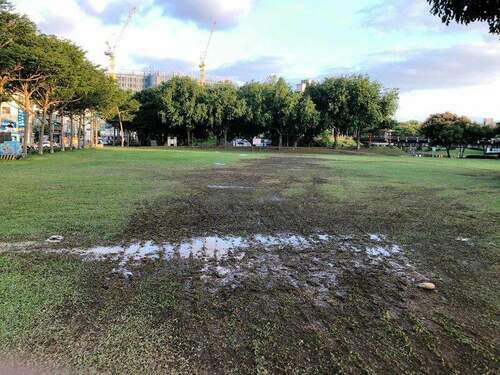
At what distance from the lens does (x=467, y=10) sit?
23.8 ft

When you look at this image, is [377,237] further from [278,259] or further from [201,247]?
[201,247]

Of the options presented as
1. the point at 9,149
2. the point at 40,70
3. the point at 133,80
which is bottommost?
the point at 9,149

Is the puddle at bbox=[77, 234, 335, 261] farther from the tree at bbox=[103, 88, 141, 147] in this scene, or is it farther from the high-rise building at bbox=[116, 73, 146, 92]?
the high-rise building at bbox=[116, 73, 146, 92]

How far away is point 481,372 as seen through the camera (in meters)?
2.92

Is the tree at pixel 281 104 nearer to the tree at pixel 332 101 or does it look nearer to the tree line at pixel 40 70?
the tree at pixel 332 101

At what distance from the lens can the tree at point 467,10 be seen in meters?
7.02

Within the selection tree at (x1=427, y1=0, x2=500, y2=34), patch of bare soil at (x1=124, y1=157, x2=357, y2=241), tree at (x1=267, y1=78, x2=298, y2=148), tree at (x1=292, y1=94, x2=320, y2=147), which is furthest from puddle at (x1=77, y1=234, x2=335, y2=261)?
tree at (x1=267, y1=78, x2=298, y2=148)

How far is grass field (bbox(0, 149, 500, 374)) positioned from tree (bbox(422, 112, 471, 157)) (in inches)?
1904

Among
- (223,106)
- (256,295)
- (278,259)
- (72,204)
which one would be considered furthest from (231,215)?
(223,106)

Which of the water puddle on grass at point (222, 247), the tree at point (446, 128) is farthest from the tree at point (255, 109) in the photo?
the water puddle on grass at point (222, 247)

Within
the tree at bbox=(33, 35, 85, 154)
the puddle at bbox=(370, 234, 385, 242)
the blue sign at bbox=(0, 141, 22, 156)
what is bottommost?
the puddle at bbox=(370, 234, 385, 242)

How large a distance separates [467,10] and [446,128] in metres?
49.8

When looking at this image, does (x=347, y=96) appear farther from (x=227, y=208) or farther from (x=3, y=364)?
(x=3, y=364)

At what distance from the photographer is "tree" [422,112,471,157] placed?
52362 millimetres
